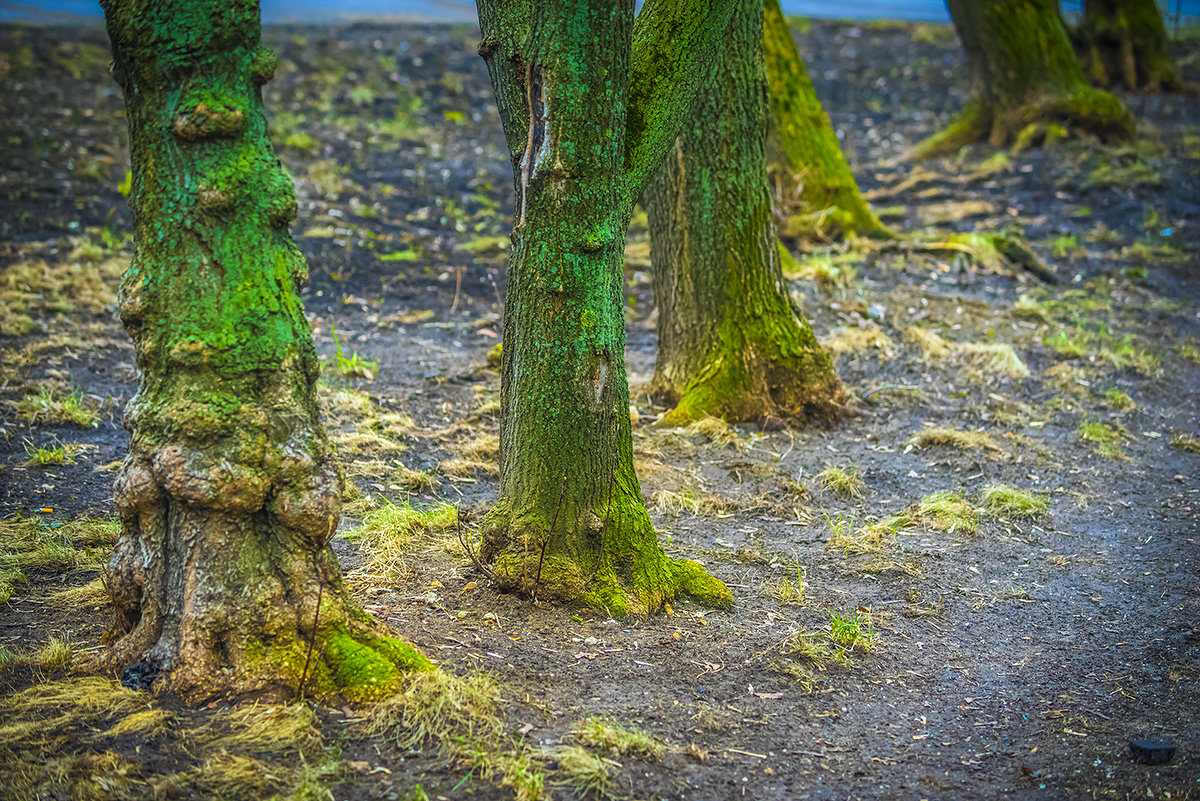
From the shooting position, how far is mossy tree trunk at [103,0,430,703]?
2.38 meters

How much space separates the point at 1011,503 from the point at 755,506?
1.33 meters

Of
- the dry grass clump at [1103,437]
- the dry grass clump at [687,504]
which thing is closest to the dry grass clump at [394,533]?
the dry grass clump at [687,504]

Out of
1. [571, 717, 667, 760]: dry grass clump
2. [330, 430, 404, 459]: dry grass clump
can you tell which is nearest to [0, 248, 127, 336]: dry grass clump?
[330, 430, 404, 459]: dry grass clump

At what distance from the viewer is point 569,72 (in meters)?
2.94

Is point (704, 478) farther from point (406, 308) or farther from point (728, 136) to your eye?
point (406, 308)

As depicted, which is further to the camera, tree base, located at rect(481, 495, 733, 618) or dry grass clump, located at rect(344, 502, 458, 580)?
dry grass clump, located at rect(344, 502, 458, 580)

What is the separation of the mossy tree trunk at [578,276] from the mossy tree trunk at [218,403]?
86 cm

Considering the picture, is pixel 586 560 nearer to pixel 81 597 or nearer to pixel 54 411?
pixel 81 597

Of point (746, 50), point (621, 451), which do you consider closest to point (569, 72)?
point (621, 451)

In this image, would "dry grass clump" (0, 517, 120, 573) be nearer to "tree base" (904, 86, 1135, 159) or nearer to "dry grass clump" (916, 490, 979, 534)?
"dry grass clump" (916, 490, 979, 534)

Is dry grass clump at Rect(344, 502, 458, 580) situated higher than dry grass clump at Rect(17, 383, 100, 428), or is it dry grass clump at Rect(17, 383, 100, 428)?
dry grass clump at Rect(17, 383, 100, 428)

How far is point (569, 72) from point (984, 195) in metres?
9.42

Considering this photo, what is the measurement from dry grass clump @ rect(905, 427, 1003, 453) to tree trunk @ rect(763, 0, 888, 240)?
142 inches

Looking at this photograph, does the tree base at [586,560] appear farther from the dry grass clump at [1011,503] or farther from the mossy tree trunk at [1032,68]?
the mossy tree trunk at [1032,68]
